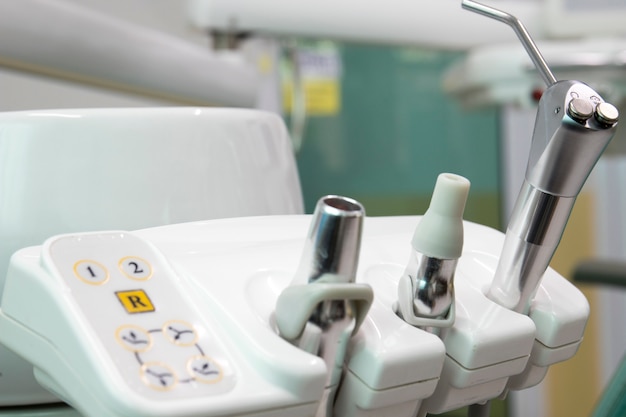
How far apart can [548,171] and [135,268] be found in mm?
151

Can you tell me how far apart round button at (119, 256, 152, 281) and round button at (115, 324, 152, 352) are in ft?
0.10

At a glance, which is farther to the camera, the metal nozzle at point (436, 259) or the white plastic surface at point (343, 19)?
the white plastic surface at point (343, 19)

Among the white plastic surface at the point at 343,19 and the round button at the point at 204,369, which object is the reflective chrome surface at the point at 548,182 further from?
the white plastic surface at the point at 343,19

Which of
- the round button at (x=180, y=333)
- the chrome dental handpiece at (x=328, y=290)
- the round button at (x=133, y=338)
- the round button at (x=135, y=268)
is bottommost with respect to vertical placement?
the round button at (x=180, y=333)

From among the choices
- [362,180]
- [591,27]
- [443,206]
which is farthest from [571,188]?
[362,180]

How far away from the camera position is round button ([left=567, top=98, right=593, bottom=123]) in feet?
0.84

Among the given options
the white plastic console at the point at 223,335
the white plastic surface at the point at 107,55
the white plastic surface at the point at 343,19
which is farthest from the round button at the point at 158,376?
the white plastic surface at the point at 343,19

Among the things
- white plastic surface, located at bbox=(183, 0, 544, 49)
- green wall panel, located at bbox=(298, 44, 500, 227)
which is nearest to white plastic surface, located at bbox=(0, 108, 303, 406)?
white plastic surface, located at bbox=(183, 0, 544, 49)

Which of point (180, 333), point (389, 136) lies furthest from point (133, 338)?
point (389, 136)

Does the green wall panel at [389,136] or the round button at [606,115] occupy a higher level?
the round button at [606,115]

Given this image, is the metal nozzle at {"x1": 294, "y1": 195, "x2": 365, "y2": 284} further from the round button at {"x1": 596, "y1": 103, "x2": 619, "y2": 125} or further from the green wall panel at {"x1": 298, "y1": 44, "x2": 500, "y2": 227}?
the green wall panel at {"x1": 298, "y1": 44, "x2": 500, "y2": 227}

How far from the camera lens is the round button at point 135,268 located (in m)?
0.27

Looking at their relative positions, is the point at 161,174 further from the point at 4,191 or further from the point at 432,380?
the point at 432,380

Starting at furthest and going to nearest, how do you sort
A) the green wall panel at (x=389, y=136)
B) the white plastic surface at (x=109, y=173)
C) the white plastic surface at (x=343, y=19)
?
the green wall panel at (x=389, y=136) < the white plastic surface at (x=343, y=19) < the white plastic surface at (x=109, y=173)
